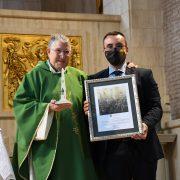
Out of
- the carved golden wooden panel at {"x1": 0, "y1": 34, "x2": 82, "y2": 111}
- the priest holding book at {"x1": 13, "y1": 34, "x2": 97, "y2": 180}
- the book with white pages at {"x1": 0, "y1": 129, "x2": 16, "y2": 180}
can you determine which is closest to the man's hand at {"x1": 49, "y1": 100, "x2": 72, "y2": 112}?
the priest holding book at {"x1": 13, "y1": 34, "x2": 97, "y2": 180}

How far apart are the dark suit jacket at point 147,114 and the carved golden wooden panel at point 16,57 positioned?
340 centimetres

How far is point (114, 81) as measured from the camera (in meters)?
4.45

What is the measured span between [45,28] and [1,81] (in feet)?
3.34

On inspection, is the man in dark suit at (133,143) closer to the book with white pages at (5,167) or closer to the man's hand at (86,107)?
the man's hand at (86,107)

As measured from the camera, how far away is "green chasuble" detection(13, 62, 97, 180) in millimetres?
4516

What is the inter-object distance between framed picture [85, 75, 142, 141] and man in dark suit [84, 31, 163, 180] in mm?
90

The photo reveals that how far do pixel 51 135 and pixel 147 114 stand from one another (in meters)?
0.79

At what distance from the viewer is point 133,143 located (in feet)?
14.6

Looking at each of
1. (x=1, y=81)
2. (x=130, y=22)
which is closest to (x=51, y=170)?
(x=1, y=81)

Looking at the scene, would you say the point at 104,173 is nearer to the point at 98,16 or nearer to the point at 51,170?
the point at 51,170

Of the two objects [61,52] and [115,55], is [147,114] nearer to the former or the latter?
[115,55]

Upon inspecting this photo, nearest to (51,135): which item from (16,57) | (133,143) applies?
(133,143)

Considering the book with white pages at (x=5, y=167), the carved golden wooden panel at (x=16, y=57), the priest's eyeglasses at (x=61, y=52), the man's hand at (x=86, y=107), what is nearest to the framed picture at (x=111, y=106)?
the man's hand at (x=86, y=107)

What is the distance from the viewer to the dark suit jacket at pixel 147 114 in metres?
4.43
